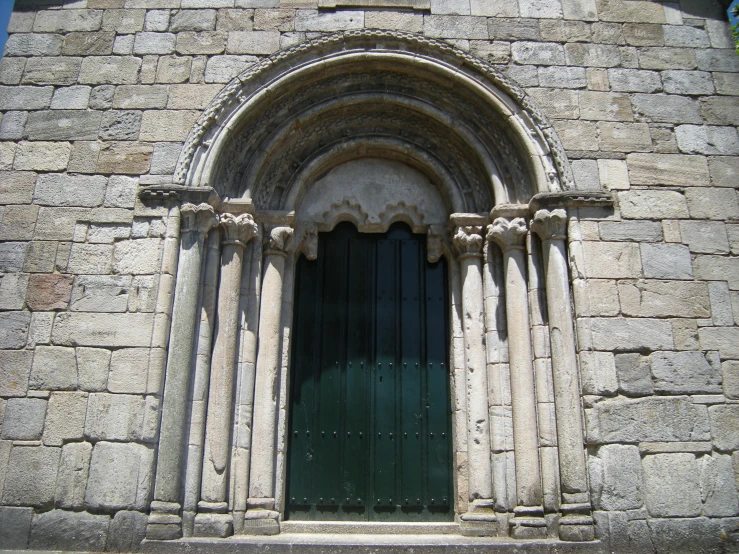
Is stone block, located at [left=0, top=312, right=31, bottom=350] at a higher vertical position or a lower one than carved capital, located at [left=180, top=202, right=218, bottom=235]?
lower

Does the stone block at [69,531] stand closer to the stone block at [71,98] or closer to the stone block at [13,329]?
the stone block at [13,329]

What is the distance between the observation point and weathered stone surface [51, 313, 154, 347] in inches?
190

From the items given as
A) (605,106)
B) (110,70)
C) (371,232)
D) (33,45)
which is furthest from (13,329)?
(605,106)

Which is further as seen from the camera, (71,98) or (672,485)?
(71,98)

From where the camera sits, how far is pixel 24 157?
5.37 meters

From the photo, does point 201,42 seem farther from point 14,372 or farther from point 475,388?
point 475,388

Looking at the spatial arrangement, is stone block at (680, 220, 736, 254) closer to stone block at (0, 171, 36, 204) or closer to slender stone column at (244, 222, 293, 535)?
slender stone column at (244, 222, 293, 535)

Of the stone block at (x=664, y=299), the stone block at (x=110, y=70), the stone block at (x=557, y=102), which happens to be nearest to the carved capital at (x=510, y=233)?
the stone block at (x=664, y=299)

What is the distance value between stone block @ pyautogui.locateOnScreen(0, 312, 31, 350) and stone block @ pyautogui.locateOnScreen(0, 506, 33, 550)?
1183 mm

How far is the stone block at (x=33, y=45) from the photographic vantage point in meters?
5.72

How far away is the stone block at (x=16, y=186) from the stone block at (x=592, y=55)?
190 inches

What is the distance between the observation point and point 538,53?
580 centimetres

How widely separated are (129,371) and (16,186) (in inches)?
76.1

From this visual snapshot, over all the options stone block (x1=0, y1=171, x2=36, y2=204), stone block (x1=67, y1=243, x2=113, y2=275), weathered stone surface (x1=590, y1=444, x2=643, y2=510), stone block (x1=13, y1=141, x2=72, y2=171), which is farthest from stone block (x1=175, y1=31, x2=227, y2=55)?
Result: weathered stone surface (x1=590, y1=444, x2=643, y2=510)
